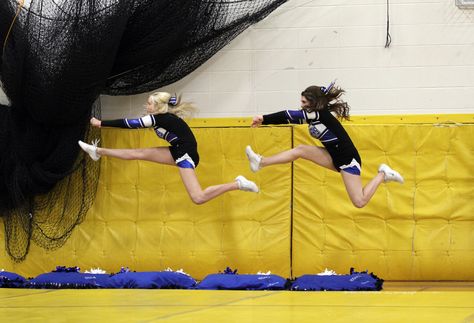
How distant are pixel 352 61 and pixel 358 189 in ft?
6.23

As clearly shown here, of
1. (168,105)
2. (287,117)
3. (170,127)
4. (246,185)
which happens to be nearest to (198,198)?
(246,185)

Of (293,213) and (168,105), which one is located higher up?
(168,105)

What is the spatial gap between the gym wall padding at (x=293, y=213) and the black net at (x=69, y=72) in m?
0.43

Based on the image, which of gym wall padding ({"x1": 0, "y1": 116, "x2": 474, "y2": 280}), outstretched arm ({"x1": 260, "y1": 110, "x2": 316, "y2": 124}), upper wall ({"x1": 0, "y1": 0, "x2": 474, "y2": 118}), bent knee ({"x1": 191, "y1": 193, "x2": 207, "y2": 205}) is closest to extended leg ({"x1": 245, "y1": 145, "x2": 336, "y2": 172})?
outstretched arm ({"x1": 260, "y1": 110, "x2": 316, "y2": 124})

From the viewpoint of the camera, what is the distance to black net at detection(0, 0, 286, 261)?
8398 mm

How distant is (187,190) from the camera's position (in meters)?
8.30

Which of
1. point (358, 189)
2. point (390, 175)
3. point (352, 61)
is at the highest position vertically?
point (352, 61)

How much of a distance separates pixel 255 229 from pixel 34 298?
270 cm

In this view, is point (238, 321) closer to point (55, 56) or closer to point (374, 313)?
point (374, 313)

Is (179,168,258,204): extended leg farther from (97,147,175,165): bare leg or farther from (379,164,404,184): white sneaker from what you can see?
(379,164,404,184): white sneaker

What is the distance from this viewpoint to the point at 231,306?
5980 millimetres

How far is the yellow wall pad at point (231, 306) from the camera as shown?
525 cm

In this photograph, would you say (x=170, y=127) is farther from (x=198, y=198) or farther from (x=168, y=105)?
(x=198, y=198)

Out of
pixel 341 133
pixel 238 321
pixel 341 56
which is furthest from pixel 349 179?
Answer: pixel 238 321
